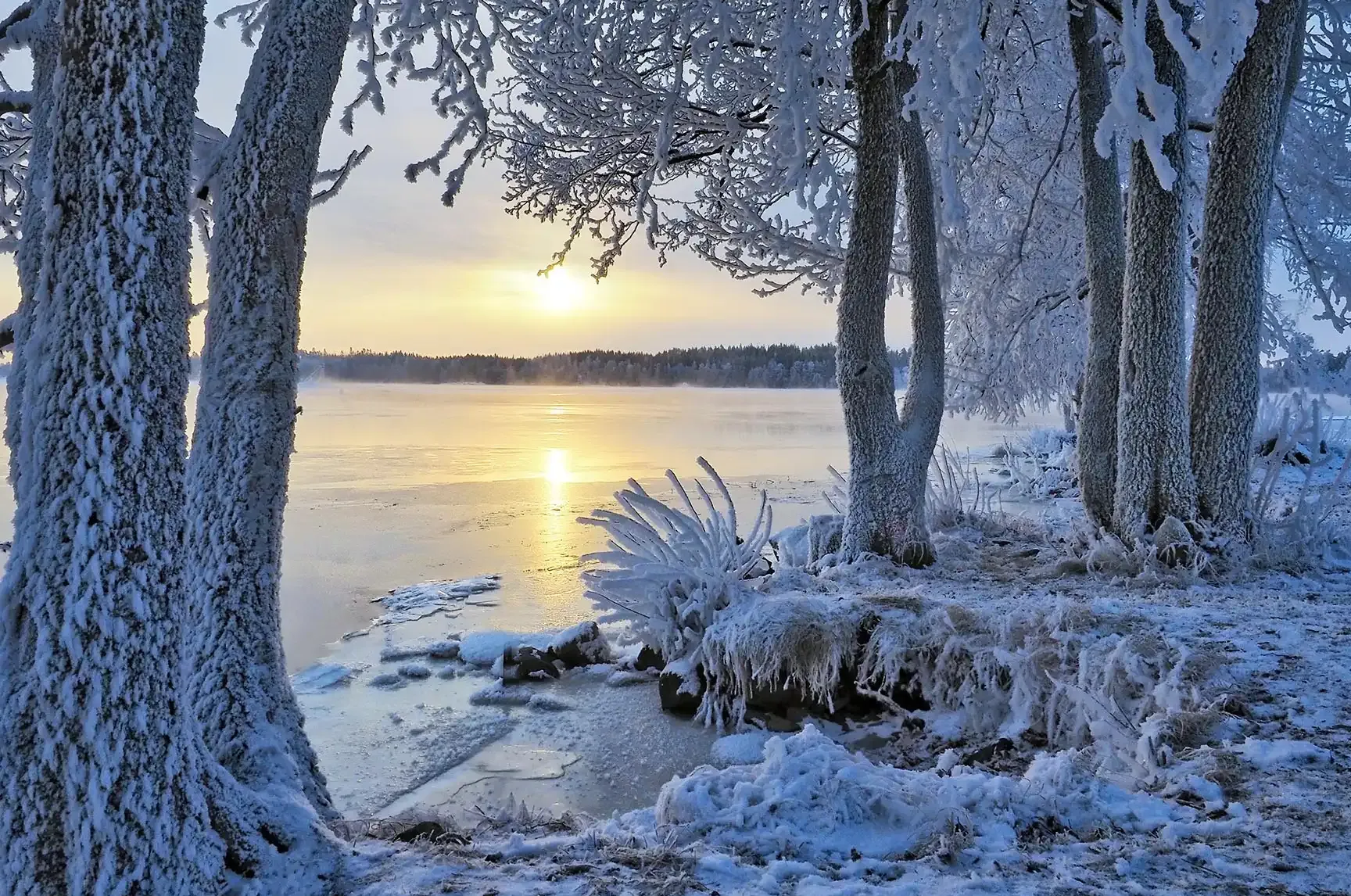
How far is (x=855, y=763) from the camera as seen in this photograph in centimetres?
349

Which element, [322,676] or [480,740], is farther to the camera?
[322,676]

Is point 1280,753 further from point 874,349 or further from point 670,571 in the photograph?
point 874,349

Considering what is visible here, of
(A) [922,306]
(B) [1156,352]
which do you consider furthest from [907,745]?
(A) [922,306]

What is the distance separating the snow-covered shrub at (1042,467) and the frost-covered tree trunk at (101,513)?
11.3 metres

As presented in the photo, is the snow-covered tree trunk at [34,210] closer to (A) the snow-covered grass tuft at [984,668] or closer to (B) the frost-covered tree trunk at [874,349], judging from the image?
(A) the snow-covered grass tuft at [984,668]

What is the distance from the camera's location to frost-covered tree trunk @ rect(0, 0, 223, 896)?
225cm

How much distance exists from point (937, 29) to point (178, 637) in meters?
4.42

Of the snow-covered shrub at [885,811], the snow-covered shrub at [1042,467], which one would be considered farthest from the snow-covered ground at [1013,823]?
the snow-covered shrub at [1042,467]

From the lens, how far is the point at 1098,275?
8.09 metres

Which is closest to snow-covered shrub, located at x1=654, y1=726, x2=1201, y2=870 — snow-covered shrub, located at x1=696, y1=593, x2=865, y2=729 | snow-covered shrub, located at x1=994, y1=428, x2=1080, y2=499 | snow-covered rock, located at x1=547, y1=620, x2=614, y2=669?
snow-covered shrub, located at x1=696, y1=593, x2=865, y2=729

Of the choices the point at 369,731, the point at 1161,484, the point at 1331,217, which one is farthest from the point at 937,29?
the point at 1331,217

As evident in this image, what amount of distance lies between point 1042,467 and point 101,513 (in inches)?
721

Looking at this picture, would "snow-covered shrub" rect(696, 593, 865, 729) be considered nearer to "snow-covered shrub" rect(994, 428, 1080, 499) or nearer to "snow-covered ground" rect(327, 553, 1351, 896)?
"snow-covered ground" rect(327, 553, 1351, 896)

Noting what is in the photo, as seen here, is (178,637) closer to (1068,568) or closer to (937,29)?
(937,29)
